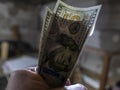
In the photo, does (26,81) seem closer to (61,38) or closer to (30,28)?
(61,38)

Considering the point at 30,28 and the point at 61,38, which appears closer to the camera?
the point at 61,38

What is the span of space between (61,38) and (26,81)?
0.32ft

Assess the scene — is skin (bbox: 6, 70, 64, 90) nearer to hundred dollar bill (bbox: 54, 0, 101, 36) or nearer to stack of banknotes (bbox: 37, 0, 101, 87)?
stack of banknotes (bbox: 37, 0, 101, 87)

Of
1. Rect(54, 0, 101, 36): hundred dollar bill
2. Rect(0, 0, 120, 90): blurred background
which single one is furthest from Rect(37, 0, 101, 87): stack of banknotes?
Rect(0, 0, 120, 90): blurred background

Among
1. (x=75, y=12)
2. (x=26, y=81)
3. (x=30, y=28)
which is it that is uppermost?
(x=75, y=12)

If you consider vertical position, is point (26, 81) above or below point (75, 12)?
below

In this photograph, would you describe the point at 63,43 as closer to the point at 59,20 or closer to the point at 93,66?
the point at 59,20

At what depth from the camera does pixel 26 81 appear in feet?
1.48

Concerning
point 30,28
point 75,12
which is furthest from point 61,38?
point 30,28

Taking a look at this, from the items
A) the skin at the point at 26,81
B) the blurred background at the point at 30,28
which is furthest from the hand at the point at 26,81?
the blurred background at the point at 30,28

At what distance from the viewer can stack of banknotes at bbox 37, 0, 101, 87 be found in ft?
1.53

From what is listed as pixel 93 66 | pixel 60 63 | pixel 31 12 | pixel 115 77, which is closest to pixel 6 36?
pixel 31 12

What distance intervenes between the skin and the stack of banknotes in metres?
0.02

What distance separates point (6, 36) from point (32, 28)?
45 cm
